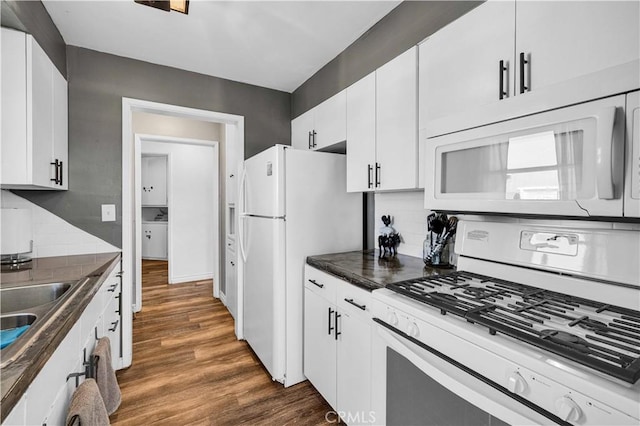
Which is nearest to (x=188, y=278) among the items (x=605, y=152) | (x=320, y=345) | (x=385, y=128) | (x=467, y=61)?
(x=320, y=345)

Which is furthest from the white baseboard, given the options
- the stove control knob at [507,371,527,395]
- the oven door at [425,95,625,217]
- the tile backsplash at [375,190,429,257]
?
the stove control knob at [507,371,527,395]

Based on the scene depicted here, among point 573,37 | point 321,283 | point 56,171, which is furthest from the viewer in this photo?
point 56,171

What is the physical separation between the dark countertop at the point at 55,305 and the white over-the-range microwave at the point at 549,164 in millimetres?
1443

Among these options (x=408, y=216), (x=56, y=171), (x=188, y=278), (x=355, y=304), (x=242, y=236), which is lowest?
(x=188, y=278)

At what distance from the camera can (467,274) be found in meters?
1.39

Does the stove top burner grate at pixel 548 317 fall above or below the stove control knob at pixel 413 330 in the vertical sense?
above

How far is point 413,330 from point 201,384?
1782mm

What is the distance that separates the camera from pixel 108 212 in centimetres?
233

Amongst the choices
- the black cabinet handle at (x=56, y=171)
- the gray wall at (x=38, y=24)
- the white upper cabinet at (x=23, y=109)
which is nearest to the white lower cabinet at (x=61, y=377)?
the white upper cabinet at (x=23, y=109)

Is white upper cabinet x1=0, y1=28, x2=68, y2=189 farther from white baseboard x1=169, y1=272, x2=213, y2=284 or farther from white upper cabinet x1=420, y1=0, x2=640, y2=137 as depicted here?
white baseboard x1=169, y1=272, x2=213, y2=284

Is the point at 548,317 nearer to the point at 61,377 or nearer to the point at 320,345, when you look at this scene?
the point at 320,345

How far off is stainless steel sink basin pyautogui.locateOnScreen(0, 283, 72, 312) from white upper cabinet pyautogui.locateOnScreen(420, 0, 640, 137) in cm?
197

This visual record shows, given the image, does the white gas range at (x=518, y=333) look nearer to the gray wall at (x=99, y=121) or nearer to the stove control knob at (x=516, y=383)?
the stove control knob at (x=516, y=383)

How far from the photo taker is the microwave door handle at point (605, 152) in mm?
819
